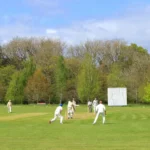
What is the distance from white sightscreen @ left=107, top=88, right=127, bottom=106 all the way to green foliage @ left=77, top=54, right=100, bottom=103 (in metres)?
10.2

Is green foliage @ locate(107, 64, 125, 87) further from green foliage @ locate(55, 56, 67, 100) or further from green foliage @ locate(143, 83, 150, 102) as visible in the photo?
green foliage @ locate(55, 56, 67, 100)

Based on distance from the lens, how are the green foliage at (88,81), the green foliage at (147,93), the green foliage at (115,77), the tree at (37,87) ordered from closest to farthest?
the green foliage at (147,93), the green foliage at (115,77), the green foliage at (88,81), the tree at (37,87)

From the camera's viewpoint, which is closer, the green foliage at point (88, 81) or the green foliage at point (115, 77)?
the green foliage at point (115, 77)

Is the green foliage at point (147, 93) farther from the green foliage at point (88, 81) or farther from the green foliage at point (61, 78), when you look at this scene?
the green foliage at point (61, 78)

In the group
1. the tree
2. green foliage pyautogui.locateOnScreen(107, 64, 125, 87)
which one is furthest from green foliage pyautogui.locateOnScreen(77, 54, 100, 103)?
the tree

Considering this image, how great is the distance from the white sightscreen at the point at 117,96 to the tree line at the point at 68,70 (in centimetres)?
690

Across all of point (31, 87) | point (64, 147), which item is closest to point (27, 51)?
point (31, 87)

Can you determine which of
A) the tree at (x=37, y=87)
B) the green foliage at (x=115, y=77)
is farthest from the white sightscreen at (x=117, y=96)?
the tree at (x=37, y=87)

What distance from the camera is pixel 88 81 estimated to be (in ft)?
312

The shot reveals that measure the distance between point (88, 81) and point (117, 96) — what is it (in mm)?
12448

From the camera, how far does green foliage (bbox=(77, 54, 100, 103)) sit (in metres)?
94.7

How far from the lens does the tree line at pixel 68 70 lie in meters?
95.2

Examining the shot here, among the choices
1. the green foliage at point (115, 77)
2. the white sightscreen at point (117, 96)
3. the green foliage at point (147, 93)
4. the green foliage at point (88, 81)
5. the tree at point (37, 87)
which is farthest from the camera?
the tree at point (37, 87)

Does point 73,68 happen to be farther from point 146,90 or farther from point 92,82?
point 146,90
